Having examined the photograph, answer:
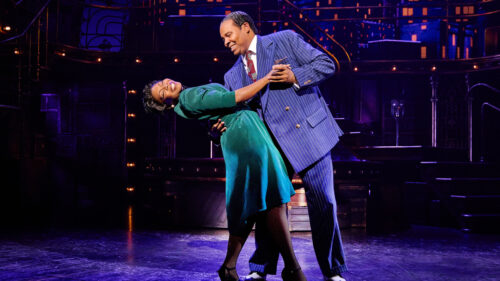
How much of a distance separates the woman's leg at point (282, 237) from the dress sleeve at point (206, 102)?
558 mm

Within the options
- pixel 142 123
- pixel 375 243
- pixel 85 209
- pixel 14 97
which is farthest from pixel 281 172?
pixel 142 123

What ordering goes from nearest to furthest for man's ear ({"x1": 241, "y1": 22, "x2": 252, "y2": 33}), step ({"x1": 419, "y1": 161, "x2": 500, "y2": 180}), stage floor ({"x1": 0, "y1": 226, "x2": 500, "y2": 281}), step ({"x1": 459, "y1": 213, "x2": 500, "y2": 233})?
1. man's ear ({"x1": 241, "y1": 22, "x2": 252, "y2": 33})
2. stage floor ({"x1": 0, "y1": 226, "x2": 500, "y2": 281})
3. step ({"x1": 459, "y1": 213, "x2": 500, "y2": 233})
4. step ({"x1": 419, "y1": 161, "x2": 500, "y2": 180})

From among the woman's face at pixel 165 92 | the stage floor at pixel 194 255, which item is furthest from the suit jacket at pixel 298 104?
the stage floor at pixel 194 255

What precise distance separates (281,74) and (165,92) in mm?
642

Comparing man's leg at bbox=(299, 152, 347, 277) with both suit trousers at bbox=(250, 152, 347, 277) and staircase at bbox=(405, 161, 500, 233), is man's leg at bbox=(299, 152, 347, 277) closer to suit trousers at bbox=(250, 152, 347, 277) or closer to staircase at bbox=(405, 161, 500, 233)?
suit trousers at bbox=(250, 152, 347, 277)

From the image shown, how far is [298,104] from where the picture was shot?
2529mm

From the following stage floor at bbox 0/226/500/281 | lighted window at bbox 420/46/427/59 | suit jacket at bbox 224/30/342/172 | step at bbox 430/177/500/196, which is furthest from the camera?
lighted window at bbox 420/46/427/59

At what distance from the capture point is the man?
2477 millimetres

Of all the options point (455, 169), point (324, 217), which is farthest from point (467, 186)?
point (324, 217)

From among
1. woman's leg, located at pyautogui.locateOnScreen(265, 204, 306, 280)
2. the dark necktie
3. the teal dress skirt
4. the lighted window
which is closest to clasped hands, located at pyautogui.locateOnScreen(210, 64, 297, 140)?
the teal dress skirt

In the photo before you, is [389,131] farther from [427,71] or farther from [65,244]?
[65,244]

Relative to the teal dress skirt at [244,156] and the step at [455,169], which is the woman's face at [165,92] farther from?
the step at [455,169]

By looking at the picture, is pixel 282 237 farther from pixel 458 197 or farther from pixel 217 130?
pixel 458 197

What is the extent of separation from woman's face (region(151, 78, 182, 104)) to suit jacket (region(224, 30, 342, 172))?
440 millimetres
